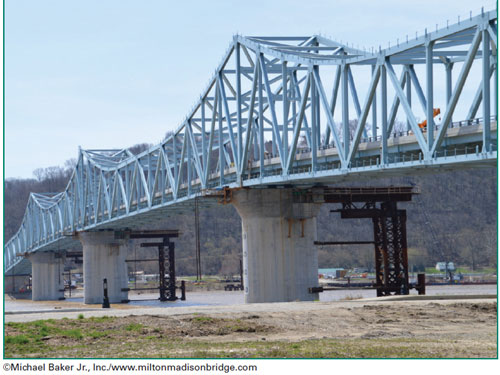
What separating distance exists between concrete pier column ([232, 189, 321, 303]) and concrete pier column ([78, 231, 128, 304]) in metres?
62.9

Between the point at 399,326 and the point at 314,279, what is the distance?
1289 inches

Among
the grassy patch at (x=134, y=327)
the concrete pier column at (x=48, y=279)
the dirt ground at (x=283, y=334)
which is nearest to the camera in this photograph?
the dirt ground at (x=283, y=334)

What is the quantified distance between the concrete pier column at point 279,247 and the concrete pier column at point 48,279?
116 meters

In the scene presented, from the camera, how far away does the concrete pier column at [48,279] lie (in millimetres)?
189125

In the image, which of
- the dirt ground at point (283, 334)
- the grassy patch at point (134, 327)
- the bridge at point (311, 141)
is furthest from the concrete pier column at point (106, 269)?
the grassy patch at point (134, 327)

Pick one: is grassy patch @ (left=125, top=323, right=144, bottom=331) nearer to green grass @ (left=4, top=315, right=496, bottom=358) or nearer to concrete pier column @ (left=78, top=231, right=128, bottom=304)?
green grass @ (left=4, top=315, right=496, bottom=358)

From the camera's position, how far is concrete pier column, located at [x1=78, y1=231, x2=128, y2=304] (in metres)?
138

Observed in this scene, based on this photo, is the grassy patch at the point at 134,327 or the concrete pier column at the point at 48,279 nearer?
the grassy patch at the point at 134,327

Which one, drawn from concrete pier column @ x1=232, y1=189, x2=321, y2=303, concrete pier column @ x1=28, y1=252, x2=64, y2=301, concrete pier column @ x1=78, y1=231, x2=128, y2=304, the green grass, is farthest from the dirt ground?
concrete pier column @ x1=28, y1=252, x2=64, y2=301

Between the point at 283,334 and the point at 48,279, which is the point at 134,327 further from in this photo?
the point at 48,279

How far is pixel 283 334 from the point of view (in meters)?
43.1

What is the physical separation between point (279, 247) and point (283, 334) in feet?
114

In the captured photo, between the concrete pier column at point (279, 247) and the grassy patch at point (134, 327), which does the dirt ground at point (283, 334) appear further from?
the concrete pier column at point (279, 247)
